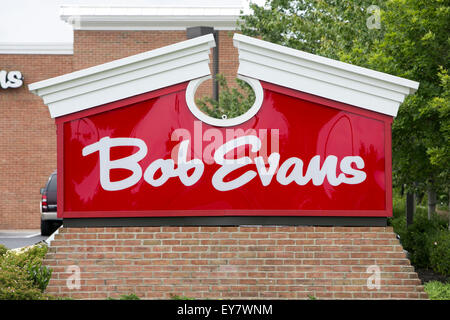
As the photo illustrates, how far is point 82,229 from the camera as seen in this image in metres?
8.61

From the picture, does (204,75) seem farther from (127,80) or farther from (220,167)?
(220,167)

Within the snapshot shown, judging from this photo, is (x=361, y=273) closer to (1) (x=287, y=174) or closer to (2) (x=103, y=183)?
(1) (x=287, y=174)

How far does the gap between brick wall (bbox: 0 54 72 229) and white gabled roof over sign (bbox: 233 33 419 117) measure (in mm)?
17692

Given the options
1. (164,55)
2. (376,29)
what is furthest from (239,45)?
(376,29)

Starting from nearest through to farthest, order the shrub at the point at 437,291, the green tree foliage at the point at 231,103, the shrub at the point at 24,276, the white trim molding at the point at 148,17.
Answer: the shrub at the point at 24,276, the shrub at the point at 437,291, the green tree foliage at the point at 231,103, the white trim molding at the point at 148,17

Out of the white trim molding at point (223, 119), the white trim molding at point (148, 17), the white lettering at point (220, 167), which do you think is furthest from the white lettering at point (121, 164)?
the white trim molding at point (148, 17)

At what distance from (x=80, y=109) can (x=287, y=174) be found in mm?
3196

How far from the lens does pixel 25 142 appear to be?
2447 centimetres

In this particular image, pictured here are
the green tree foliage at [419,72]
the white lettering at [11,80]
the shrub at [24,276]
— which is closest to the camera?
the shrub at [24,276]

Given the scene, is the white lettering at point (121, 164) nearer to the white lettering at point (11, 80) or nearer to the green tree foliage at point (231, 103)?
the green tree foliage at point (231, 103)

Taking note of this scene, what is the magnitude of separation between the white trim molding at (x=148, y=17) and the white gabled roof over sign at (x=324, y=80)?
15.7m

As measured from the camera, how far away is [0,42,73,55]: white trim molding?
2428cm

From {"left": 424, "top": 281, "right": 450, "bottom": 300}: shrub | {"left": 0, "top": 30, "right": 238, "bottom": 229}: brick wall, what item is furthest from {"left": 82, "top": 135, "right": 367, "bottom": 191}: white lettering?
{"left": 0, "top": 30, "right": 238, "bottom": 229}: brick wall

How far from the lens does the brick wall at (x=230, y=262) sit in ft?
27.9
